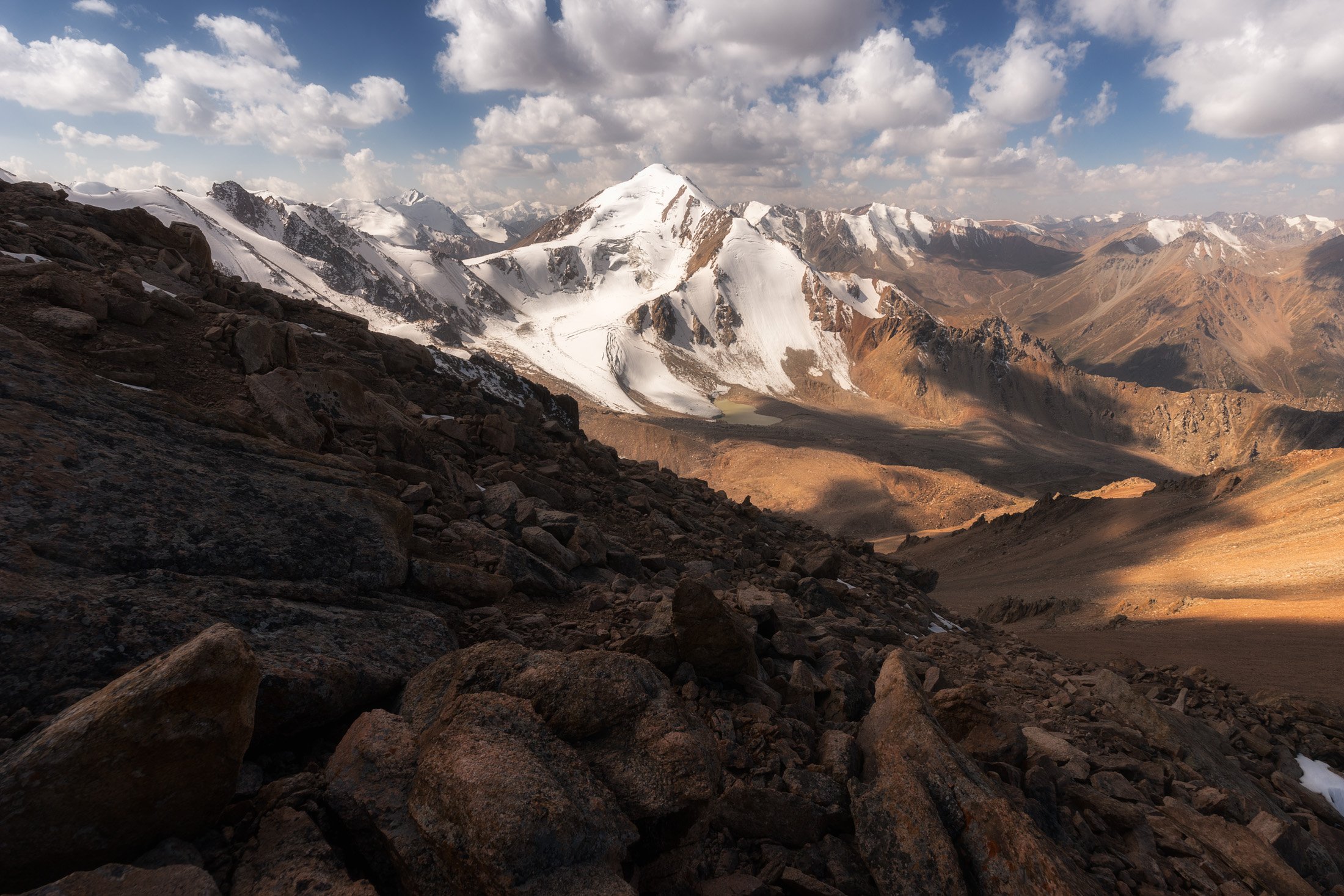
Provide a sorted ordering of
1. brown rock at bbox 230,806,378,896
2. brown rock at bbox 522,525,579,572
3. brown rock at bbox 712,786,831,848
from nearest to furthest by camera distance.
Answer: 1. brown rock at bbox 230,806,378,896
2. brown rock at bbox 712,786,831,848
3. brown rock at bbox 522,525,579,572

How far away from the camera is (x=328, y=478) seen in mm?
6316

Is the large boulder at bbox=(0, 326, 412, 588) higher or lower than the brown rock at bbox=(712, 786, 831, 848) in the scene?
higher

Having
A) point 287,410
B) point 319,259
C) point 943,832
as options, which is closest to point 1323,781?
point 943,832

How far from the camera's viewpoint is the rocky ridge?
313cm

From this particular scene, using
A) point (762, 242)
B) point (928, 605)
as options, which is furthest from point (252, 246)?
point (928, 605)

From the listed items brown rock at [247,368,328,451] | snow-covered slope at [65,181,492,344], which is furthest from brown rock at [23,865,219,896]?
snow-covered slope at [65,181,492,344]

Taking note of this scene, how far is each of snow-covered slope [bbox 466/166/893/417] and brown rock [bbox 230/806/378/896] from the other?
11647 centimetres

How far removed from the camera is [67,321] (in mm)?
7543

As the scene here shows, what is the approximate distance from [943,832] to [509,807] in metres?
2.66

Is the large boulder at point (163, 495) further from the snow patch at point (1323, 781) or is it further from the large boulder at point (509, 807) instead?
the snow patch at point (1323, 781)

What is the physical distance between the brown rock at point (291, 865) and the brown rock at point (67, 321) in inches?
288

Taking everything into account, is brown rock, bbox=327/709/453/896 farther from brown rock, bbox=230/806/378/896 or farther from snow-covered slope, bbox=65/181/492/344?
snow-covered slope, bbox=65/181/492/344

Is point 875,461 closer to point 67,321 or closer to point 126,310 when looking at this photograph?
point 126,310

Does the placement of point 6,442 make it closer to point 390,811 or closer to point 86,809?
point 86,809
